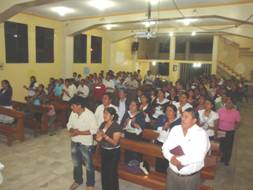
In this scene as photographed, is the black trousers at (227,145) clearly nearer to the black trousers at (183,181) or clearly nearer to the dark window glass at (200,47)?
the black trousers at (183,181)

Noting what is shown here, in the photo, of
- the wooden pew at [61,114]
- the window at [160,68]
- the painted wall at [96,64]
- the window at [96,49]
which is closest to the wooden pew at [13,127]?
the wooden pew at [61,114]

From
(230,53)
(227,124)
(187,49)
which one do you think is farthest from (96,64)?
(230,53)

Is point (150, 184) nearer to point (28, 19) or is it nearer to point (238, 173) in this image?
point (238, 173)

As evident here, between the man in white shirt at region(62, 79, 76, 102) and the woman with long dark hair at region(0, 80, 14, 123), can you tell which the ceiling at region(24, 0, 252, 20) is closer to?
the man in white shirt at region(62, 79, 76, 102)

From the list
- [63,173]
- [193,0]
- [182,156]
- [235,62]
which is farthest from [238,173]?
[235,62]

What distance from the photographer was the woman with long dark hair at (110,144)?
11.3 ft

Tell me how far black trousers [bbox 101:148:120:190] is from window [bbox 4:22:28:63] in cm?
720

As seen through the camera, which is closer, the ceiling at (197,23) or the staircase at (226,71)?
the ceiling at (197,23)

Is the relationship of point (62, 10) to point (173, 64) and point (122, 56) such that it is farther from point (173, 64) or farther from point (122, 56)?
point (173, 64)

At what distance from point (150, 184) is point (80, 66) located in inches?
376

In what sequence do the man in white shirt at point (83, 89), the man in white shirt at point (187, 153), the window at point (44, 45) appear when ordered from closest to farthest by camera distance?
the man in white shirt at point (187, 153)
the man in white shirt at point (83, 89)
the window at point (44, 45)

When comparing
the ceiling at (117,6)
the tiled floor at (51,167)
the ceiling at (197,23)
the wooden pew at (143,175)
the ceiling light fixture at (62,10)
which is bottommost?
the tiled floor at (51,167)

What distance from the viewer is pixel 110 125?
11.4 feet

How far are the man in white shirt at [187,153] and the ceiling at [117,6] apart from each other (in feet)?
17.7
